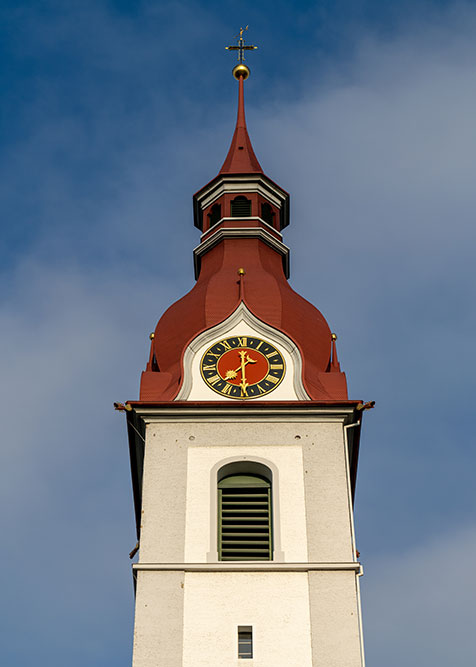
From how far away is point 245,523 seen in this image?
30047 millimetres

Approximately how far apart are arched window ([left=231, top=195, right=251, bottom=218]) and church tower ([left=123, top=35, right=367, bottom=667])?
1.56 metres

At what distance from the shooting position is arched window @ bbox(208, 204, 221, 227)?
3856cm

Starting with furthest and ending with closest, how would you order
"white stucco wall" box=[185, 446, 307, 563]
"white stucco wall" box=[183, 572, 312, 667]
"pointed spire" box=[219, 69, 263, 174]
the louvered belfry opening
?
"pointed spire" box=[219, 69, 263, 174] → the louvered belfry opening → "white stucco wall" box=[185, 446, 307, 563] → "white stucco wall" box=[183, 572, 312, 667]

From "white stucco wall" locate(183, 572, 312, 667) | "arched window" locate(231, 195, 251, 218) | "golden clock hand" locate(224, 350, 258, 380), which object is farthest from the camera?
"arched window" locate(231, 195, 251, 218)

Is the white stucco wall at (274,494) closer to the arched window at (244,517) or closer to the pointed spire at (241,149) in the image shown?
the arched window at (244,517)

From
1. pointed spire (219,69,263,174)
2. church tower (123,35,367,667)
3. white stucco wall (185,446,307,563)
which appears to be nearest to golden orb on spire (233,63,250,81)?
pointed spire (219,69,263,174)

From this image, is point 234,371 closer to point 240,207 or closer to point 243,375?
point 243,375

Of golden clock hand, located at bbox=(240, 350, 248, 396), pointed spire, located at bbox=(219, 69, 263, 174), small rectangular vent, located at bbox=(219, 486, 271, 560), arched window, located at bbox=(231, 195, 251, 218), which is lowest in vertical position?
small rectangular vent, located at bbox=(219, 486, 271, 560)

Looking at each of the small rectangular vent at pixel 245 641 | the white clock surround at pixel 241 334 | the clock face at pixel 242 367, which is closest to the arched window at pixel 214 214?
the white clock surround at pixel 241 334

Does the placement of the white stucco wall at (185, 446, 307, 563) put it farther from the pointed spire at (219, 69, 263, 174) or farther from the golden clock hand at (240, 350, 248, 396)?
the pointed spire at (219, 69, 263, 174)

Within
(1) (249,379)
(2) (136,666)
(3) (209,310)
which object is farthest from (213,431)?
(2) (136,666)

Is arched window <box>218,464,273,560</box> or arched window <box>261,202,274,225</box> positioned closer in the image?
arched window <box>218,464,273,560</box>

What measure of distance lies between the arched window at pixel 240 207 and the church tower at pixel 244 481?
1559mm

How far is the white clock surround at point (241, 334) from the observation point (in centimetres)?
3203
